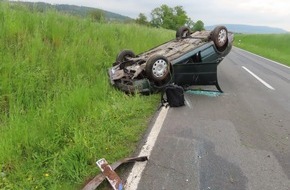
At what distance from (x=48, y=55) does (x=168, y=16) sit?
88153 mm

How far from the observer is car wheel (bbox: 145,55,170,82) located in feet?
22.3

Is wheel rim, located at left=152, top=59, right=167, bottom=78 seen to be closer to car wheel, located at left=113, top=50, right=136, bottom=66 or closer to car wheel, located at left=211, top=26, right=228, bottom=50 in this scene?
car wheel, located at left=113, top=50, right=136, bottom=66

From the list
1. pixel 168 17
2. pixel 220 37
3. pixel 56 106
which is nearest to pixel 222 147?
pixel 56 106

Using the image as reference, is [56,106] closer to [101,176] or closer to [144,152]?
[144,152]

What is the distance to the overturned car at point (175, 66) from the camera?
695 centimetres

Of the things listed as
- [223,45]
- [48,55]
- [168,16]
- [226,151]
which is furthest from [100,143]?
[168,16]

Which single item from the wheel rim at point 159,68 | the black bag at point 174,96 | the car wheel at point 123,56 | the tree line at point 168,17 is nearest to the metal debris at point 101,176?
the black bag at point 174,96

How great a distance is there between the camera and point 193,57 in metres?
7.98

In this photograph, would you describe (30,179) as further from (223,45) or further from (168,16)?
(168,16)

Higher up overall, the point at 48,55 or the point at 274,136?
the point at 48,55

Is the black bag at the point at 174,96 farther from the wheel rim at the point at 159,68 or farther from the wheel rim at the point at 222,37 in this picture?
the wheel rim at the point at 222,37

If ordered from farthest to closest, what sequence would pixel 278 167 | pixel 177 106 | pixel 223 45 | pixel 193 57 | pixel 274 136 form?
pixel 223 45 < pixel 193 57 < pixel 177 106 < pixel 274 136 < pixel 278 167

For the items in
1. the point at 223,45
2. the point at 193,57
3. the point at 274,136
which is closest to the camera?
the point at 274,136

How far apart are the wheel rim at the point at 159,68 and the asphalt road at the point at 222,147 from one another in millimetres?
853
